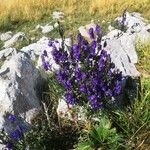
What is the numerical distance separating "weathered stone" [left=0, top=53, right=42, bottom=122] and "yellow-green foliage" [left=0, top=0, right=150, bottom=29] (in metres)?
6.99

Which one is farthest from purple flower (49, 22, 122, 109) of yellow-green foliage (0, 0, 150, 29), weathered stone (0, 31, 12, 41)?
weathered stone (0, 31, 12, 41)

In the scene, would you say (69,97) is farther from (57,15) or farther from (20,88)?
(57,15)

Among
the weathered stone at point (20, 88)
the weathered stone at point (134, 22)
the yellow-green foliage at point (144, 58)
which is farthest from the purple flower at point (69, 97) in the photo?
the weathered stone at point (134, 22)

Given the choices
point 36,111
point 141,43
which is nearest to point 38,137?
point 36,111

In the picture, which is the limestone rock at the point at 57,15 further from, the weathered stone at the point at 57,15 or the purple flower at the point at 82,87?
the purple flower at the point at 82,87

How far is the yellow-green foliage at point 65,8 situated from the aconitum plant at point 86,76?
7581 mm

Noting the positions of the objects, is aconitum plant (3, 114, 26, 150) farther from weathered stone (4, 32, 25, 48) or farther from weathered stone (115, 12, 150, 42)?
weathered stone (4, 32, 25, 48)

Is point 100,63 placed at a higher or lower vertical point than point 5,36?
higher

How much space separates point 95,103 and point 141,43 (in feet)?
9.65

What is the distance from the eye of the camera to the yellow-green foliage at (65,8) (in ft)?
48.6

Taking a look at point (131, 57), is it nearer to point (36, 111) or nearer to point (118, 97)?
point (118, 97)

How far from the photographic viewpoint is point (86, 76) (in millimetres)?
6555

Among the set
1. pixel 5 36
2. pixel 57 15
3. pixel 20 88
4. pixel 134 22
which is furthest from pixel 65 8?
pixel 20 88

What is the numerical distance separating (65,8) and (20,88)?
29.5ft
